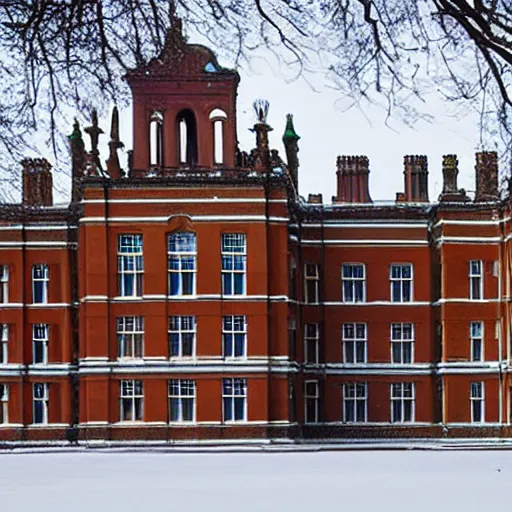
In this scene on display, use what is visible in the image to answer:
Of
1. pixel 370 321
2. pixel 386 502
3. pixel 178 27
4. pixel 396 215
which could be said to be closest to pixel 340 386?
pixel 370 321

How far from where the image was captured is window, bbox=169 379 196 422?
141 ft

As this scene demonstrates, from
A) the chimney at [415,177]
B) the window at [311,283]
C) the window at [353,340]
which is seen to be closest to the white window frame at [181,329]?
the window at [311,283]

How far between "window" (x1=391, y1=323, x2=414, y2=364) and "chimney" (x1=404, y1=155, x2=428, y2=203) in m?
6.07

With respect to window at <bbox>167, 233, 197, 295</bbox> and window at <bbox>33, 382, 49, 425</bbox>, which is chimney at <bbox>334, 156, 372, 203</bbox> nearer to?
window at <bbox>167, 233, 197, 295</bbox>

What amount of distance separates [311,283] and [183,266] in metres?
6.65

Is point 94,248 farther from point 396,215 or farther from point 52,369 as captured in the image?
point 396,215

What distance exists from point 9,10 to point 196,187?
33.0 m

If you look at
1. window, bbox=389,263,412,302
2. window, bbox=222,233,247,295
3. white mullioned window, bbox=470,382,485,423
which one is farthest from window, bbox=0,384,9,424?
white mullioned window, bbox=470,382,485,423

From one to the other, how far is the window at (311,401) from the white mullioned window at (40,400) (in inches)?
329

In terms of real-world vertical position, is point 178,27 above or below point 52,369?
above

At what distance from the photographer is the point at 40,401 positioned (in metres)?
46.8

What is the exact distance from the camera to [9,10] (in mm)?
10570

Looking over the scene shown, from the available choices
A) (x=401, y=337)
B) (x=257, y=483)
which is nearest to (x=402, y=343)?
(x=401, y=337)

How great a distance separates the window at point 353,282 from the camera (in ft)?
160
